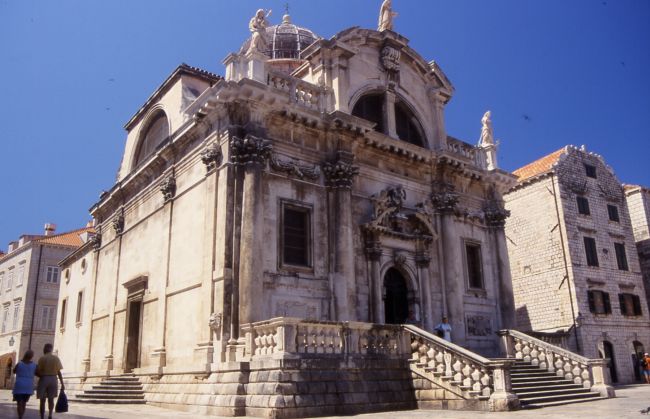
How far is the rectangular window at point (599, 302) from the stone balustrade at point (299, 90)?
2054cm

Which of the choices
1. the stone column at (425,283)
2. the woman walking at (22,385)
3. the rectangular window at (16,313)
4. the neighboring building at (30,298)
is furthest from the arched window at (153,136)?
the rectangular window at (16,313)

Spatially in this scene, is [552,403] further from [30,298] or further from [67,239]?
[67,239]

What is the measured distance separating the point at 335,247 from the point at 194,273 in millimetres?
4145

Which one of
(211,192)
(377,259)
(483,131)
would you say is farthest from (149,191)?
(483,131)

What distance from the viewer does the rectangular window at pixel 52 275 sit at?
43.2 m

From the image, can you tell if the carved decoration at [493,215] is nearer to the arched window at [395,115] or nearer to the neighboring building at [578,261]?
the arched window at [395,115]

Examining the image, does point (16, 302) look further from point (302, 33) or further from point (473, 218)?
point (473, 218)

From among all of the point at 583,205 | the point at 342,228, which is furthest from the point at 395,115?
the point at 583,205

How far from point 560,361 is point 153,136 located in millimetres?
16978

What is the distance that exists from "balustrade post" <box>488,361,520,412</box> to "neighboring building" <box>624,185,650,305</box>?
28706 mm

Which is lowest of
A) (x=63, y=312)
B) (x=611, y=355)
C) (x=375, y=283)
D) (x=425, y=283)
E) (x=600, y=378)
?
(x=600, y=378)

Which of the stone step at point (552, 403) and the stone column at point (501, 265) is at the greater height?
the stone column at point (501, 265)

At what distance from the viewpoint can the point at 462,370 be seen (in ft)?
44.4

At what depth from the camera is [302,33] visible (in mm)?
27672
